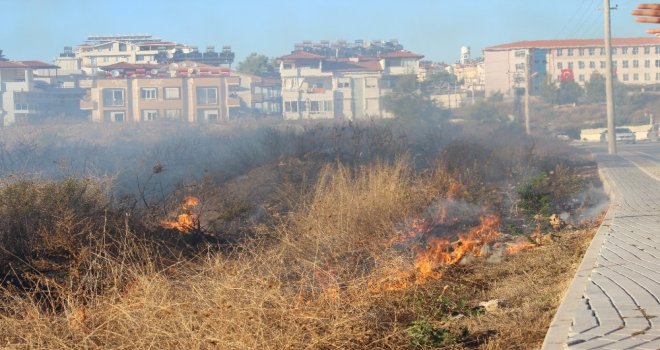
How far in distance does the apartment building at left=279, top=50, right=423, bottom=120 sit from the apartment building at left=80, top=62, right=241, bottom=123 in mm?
5615

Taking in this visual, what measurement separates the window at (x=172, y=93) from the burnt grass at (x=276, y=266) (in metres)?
53.9

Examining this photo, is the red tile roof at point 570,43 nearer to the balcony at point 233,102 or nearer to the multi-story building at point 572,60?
the multi-story building at point 572,60

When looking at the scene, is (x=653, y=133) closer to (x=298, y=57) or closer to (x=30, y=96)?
(x=298, y=57)

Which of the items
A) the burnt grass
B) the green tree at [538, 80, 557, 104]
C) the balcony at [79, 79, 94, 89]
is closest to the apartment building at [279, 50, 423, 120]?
the green tree at [538, 80, 557, 104]

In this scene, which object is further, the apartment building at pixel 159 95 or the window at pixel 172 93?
the window at pixel 172 93

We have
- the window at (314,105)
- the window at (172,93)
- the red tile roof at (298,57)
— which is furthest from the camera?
the red tile roof at (298,57)

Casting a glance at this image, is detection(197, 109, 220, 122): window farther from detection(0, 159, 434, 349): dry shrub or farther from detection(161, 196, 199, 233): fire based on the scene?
detection(0, 159, 434, 349): dry shrub

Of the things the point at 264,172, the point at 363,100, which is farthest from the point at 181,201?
the point at 363,100

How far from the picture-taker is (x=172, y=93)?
256 ft

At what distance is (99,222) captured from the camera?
38.1 feet

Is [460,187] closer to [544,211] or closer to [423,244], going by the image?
[544,211]

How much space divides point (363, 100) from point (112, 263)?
71902 mm

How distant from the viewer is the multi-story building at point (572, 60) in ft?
350

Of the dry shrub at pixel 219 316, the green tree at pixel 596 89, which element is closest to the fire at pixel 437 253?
the dry shrub at pixel 219 316
